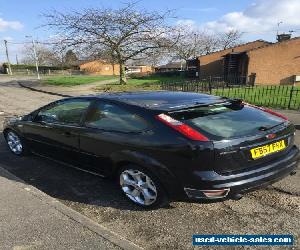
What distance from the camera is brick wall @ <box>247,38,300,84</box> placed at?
97.7 ft

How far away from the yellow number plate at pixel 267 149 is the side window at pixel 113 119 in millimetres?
1207

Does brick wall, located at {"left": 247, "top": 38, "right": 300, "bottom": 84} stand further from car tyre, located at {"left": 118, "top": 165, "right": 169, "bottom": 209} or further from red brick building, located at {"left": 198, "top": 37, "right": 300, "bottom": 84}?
car tyre, located at {"left": 118, "top": 165, "right": 169, "bottom": 209}

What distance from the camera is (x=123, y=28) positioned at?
76.8 feet

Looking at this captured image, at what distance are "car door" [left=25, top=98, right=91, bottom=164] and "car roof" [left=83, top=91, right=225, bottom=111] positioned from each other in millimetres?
485

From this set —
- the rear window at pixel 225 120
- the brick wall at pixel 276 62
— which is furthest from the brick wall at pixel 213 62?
the rear window at pixel 225 120

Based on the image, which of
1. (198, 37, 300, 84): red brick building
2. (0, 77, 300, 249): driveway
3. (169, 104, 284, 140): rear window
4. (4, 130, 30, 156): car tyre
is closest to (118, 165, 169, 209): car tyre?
(0, 77, 300, 249): driveway

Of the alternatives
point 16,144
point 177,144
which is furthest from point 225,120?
point 16,144

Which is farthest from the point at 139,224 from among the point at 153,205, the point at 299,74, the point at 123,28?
the point at 299,74

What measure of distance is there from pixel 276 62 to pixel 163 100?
28.7 m

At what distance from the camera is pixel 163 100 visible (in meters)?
4.18

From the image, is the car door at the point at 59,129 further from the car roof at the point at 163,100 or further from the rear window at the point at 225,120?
the rear window at the point at 225,120

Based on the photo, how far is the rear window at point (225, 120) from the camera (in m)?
3.45

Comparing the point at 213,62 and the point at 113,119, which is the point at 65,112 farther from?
the point at 213,62

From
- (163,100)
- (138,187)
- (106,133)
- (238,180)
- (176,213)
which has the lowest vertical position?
(176,213)
